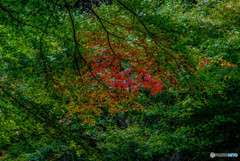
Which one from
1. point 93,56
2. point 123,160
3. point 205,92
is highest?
point 93,56

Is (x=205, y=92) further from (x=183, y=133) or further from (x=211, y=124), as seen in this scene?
(x=183, y=133)

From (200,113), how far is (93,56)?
9.50 feet

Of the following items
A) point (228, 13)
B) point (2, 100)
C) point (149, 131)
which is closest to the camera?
point (2, 100)

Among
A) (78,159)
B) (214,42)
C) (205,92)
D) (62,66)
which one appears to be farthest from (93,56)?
(78,159)

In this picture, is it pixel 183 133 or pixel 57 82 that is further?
pixel 183 133

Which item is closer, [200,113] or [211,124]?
[211,124]

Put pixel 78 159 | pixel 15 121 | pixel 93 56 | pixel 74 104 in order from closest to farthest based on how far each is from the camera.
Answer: pixel 15 121
pixel 93 56
pixel 74 104
pixel 78 159

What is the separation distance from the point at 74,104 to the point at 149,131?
2515 millimetres

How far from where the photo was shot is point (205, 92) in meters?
3.85

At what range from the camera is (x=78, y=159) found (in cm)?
859

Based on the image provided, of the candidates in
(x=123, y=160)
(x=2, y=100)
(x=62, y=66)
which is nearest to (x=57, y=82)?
(x=62, y=66)

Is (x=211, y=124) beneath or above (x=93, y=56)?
beneath

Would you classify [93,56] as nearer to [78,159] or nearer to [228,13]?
[228,13]

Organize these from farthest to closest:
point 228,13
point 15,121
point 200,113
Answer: point 228,13 → point 200,113 → point 15,121
